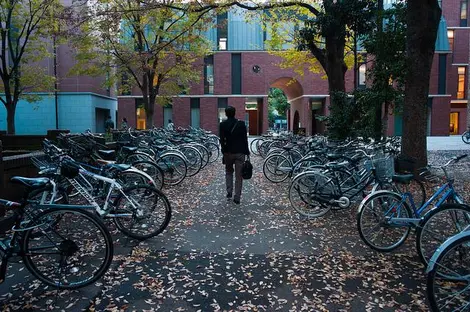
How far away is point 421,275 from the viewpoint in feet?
13.2

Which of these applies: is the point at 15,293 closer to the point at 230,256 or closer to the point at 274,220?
the point at 230,256

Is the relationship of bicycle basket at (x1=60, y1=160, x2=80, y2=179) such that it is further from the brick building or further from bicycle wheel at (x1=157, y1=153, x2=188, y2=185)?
the brick building

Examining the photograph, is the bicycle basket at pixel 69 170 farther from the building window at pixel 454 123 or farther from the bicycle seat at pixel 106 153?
the building window at pixel 454 123

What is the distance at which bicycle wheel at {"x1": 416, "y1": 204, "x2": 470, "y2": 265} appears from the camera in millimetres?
4039

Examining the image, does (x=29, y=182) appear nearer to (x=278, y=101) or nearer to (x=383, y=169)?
(x=383, y=169)

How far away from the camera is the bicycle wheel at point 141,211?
492 centimetres

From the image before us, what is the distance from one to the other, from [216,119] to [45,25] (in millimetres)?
18590

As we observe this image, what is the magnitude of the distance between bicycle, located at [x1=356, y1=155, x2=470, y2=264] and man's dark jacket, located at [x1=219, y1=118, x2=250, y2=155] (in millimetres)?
2968

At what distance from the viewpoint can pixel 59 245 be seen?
3613 mm

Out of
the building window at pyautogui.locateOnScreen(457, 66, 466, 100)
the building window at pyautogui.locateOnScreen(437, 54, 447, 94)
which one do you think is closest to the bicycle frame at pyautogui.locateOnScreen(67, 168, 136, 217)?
the building window at pyautogui.locateOnScreen(437, 54, 447, 94)

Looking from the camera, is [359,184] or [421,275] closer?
[421,275]

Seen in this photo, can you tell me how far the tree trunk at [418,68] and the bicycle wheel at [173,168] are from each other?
5305 millimetres

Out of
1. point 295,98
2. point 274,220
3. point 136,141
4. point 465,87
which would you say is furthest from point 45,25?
point 465,87

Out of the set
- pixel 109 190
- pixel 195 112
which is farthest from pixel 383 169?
pixel 195 112
